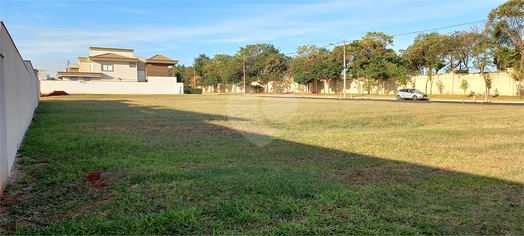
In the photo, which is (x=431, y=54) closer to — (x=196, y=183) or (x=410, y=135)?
(x=410, y=135)

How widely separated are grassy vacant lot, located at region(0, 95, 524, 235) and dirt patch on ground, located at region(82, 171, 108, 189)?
0.01 meters

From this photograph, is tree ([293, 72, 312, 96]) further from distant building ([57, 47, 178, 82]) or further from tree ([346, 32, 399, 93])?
distant building ([57, 47, 178, 82])

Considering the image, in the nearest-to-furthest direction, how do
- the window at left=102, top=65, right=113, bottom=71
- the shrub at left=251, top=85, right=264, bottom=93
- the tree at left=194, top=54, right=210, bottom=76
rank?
the window at left=102, top=65, right=113, bottom=71, the shrub at left=251, top=85, right=264, bottom=93, the tree at left=194, top=54, right=210, bottom=76

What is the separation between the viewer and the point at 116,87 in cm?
4672

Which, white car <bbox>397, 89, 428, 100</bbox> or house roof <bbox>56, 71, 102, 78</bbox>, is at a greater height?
house roof <bbox>56, 71, 102, 78</bbox>

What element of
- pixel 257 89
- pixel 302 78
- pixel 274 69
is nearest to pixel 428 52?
pixel 302 78

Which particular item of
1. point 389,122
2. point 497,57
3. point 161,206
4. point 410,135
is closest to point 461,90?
point 497,57

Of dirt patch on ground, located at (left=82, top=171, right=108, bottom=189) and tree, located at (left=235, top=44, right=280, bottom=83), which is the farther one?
tree, located at (left=235, top=44, right=280, bottom=83)

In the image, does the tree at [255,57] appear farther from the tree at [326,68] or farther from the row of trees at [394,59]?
the tree at [326,68]

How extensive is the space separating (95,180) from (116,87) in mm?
46258

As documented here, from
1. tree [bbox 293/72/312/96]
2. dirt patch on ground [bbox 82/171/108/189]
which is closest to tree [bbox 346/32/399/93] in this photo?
tree [bbox 293/72/312/96]

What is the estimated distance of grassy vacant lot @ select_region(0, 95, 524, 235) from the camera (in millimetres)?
3139

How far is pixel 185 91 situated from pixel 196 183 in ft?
178

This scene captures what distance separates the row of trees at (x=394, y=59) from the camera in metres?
33.9
